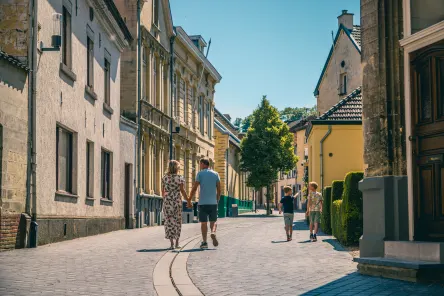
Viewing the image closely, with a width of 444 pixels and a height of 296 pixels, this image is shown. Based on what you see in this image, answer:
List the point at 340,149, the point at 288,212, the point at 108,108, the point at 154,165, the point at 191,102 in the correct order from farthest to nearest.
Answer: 1. the point at 191,102
2. the point at 154,165
3. the point at 340,149
4. the point at 108,108
5. the point at 288,212

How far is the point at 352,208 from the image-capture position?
47.2 ft

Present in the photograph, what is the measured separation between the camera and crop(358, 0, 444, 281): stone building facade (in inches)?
377

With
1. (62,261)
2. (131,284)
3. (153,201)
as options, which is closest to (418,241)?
(131,284)

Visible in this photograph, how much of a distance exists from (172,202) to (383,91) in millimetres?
5380

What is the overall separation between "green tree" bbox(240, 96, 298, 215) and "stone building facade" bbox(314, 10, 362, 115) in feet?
57.0

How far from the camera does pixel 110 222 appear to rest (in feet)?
72.6

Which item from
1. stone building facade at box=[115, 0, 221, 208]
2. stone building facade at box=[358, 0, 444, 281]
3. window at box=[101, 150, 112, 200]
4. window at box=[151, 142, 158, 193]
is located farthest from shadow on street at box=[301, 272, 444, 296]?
window at box=[151, 142, 158, 193]

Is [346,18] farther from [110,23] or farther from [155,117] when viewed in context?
[110,23]

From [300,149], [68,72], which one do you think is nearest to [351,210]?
[68,72]

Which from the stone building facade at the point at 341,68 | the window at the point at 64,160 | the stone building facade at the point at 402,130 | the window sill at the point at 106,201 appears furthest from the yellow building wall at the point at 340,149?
the stone building facade at the point at 402,130

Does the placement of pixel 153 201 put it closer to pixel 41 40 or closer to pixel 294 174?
pixel 41 40

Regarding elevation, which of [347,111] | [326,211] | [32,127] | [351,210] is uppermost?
[347,111]

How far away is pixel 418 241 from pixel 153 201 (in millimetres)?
21322

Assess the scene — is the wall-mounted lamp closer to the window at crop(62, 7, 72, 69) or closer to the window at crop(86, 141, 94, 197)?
the window at crop(62, 7, 72, 69)
